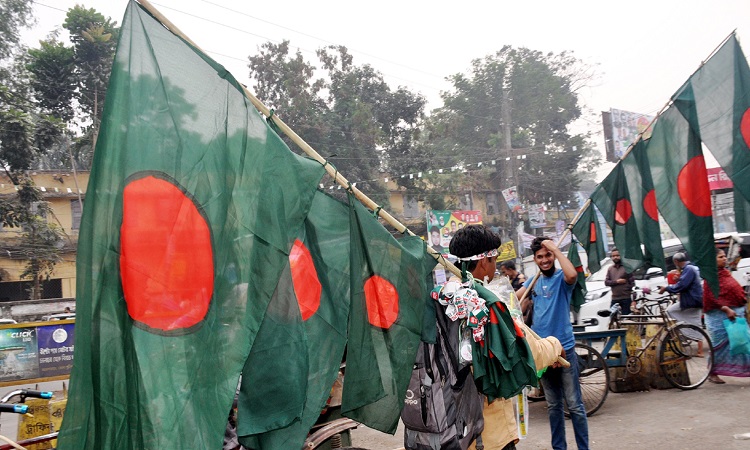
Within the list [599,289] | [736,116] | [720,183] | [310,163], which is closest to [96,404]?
[310,163]

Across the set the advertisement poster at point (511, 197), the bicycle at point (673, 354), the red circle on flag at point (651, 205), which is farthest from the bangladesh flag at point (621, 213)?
the advertisement poster at point (511, 197)

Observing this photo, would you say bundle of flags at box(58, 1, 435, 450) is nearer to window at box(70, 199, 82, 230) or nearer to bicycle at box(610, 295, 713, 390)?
bicycle at box(610, 295, 713, 390)

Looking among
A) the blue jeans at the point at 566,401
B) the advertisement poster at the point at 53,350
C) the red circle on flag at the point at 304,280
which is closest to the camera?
the red circle on flag at the point at 304,280

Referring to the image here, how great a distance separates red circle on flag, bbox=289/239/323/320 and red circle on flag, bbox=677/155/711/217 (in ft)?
11.5

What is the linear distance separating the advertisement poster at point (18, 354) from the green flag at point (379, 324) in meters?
7.39

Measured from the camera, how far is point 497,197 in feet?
121

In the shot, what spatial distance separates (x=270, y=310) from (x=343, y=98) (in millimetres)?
26866

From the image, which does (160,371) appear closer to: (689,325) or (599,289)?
(689,325)

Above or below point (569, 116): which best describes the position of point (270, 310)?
below

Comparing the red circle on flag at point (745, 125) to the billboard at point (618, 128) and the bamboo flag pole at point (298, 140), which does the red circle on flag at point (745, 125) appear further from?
the billboard at point (618, 128)

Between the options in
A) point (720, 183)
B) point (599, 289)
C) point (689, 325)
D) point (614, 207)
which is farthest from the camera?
point (720, 183)

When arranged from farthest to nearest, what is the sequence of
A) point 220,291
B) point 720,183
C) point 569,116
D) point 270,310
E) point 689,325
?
point 569,116 → point 720,183 → point 689,325 → point 270,310 → point 220,291

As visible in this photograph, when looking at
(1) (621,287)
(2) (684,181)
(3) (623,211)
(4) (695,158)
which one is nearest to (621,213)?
(3) (623,211)

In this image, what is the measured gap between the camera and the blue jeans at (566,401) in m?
4.54
